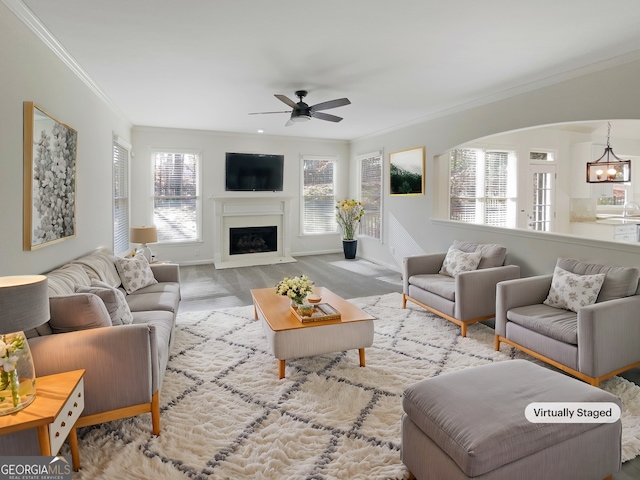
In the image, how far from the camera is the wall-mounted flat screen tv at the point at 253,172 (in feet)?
24.8

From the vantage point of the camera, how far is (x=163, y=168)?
23.5 feet

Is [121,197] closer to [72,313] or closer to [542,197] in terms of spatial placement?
[72,313]

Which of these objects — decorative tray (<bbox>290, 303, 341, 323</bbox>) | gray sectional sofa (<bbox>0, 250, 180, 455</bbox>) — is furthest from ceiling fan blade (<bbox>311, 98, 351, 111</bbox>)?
gray sectional sofa (<bbox>0, 250, 180, 455</bbox>)

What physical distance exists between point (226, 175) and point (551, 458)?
6990mm

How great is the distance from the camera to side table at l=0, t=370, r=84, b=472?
1.52 metres

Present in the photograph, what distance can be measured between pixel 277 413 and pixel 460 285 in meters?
2.19

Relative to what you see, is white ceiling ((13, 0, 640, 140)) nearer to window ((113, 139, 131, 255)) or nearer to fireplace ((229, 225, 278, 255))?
window ((113, 139, 131, 255))

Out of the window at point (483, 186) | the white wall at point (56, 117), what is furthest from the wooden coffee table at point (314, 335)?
Result: the window at point (483, 186)

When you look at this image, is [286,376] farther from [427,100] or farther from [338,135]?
[338,135]

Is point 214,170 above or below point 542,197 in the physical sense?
above

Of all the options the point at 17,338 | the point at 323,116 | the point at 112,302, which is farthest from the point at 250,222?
the point at 17,338

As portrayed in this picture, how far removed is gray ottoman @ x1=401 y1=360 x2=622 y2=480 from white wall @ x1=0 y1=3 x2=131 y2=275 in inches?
105

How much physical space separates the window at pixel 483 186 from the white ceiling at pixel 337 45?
1.69 meters

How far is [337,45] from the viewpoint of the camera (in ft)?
10.4
